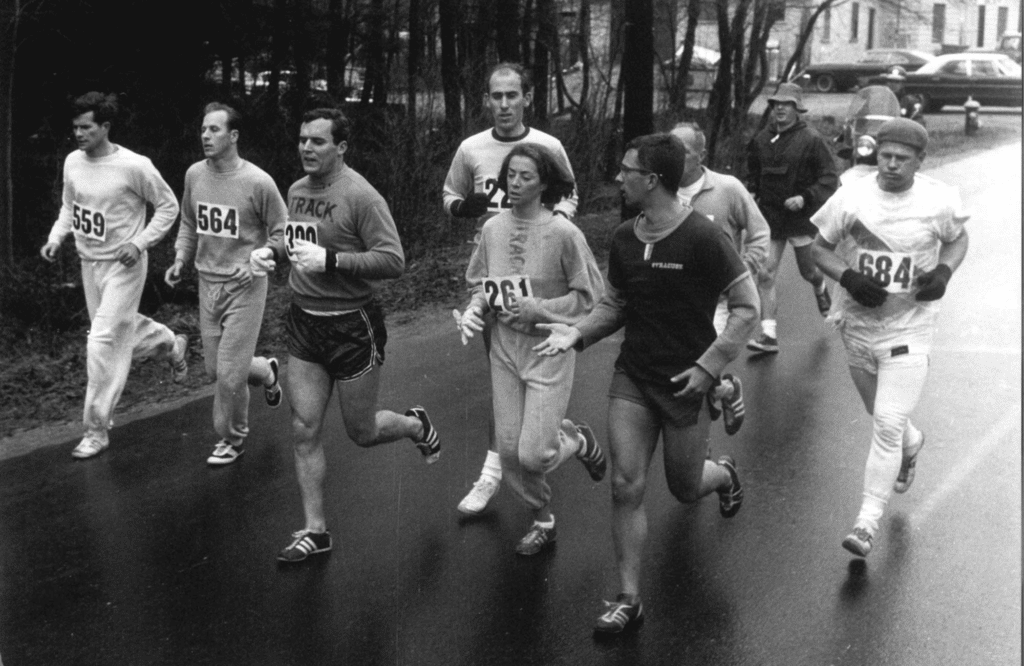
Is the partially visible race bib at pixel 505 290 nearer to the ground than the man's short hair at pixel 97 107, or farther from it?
nearer to the ground

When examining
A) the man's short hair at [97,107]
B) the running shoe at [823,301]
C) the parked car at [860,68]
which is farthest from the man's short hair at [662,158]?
the parked car at [860,68]

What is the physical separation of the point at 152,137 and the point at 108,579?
1084cm

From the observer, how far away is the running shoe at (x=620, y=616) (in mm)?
5492

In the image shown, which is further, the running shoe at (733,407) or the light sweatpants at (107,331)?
the light sweatpants at (107,331)

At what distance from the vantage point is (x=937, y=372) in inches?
399

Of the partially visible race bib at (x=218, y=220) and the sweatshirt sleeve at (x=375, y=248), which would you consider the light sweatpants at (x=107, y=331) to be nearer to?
the partially visible race bib at (x=218, y=220)

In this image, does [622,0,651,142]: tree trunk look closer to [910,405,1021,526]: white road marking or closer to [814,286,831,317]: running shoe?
[814,286,831,317]: running shoe

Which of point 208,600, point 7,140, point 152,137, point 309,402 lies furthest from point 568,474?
point 152,137

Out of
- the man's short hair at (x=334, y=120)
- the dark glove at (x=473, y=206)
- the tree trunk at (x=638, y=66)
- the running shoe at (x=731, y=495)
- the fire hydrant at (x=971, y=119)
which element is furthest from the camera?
the fire hydrant at (x=971, y=119)

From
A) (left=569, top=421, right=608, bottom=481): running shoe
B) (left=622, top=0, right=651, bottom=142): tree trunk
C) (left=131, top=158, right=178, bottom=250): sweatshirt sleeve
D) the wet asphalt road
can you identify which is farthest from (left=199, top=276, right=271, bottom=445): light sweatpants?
(left=622, top=0, right=651, bottom=142): tree trunk

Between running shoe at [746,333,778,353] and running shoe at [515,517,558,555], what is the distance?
451cm

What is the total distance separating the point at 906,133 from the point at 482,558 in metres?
2.68

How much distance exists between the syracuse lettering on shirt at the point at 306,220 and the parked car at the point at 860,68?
139 feet

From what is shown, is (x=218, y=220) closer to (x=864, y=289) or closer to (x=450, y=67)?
(x=864, y=289)
